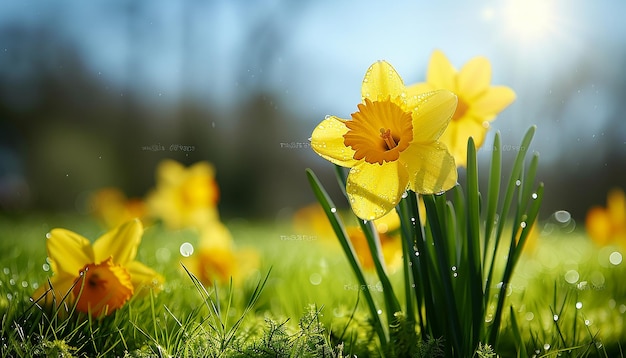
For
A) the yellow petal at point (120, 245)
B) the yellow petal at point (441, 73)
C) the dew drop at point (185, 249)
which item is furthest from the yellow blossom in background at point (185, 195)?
the yellow petal at point (441, 73)

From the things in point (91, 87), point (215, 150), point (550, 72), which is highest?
point (550, 72)

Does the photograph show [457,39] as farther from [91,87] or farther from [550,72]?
[91,87]

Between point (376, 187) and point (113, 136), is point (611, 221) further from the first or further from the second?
point (113, 136)

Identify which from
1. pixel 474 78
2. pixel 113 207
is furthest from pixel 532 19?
pixel 113 207

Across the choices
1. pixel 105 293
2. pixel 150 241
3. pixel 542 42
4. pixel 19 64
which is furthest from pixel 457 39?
pixel 19 64

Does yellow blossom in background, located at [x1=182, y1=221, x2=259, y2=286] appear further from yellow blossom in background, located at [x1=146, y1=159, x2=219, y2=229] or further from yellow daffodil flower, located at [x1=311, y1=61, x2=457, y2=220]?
yellow daffodil flower, located at [x1=311, y1=61, x2=457, y2=220]

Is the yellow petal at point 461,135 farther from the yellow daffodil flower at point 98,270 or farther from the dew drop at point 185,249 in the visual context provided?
the dew drop at point 185,249
